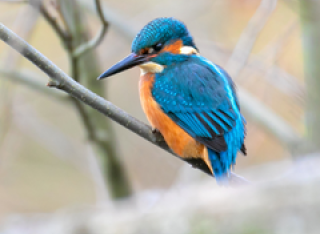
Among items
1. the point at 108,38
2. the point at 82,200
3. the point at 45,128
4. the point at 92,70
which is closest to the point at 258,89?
the point at 108,38

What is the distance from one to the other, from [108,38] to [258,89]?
205 centimetres

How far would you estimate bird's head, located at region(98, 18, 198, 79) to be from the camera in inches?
97.7

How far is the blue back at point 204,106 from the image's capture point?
7.89 feet

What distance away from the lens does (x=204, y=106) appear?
8.23 ft

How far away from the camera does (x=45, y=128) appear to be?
370cm

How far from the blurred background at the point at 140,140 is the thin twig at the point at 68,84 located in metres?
0.46

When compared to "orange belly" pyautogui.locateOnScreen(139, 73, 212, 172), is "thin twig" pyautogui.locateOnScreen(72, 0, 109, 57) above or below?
above

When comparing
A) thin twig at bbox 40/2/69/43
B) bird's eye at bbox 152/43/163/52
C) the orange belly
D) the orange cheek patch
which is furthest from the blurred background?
the orange cheek patch

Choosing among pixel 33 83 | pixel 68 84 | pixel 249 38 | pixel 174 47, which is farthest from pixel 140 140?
pixel 68 84

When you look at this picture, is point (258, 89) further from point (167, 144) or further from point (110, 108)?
point (110, 108)

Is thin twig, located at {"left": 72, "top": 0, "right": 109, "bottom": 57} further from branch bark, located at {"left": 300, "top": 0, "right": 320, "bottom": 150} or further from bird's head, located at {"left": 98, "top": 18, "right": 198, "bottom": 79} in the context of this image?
branch bark, located at {"left": 300, "top": 0, "right": 320, "bottom": 150}

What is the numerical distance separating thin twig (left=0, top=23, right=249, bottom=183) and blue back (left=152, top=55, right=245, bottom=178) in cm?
37

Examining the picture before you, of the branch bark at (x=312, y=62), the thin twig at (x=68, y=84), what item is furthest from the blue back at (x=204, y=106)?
the branch bark at (x=312, y=62)

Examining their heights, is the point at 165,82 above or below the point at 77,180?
above
